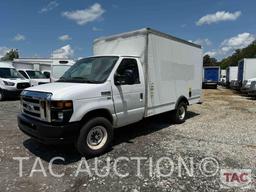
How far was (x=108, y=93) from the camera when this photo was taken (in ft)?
17.9

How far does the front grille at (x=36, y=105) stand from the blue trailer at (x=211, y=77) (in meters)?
28.6

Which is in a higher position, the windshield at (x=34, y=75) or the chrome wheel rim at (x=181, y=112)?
the windshield at (x=34, y=75)

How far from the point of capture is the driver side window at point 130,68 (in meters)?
5.86

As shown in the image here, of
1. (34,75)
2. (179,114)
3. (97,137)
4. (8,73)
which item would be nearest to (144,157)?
(97,137)

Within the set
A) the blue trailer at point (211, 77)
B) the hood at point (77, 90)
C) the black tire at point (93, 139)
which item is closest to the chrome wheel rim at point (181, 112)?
the black tire at point (93, 139)

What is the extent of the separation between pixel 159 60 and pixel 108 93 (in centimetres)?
232

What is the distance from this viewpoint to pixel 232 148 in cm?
589

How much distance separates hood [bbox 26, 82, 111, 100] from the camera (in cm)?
466

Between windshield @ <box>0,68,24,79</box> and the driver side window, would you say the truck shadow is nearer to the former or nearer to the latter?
the driver side window

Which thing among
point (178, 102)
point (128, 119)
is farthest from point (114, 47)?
point (178, 102)

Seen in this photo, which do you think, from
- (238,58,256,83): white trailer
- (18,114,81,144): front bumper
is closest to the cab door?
(18,114,81,144): front bumper

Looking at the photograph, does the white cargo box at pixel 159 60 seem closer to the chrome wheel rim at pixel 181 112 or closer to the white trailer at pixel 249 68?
the chrome wheel rim at pixel 181 112

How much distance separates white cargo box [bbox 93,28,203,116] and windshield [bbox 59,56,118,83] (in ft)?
3.27

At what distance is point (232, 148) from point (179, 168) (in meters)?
1.89
